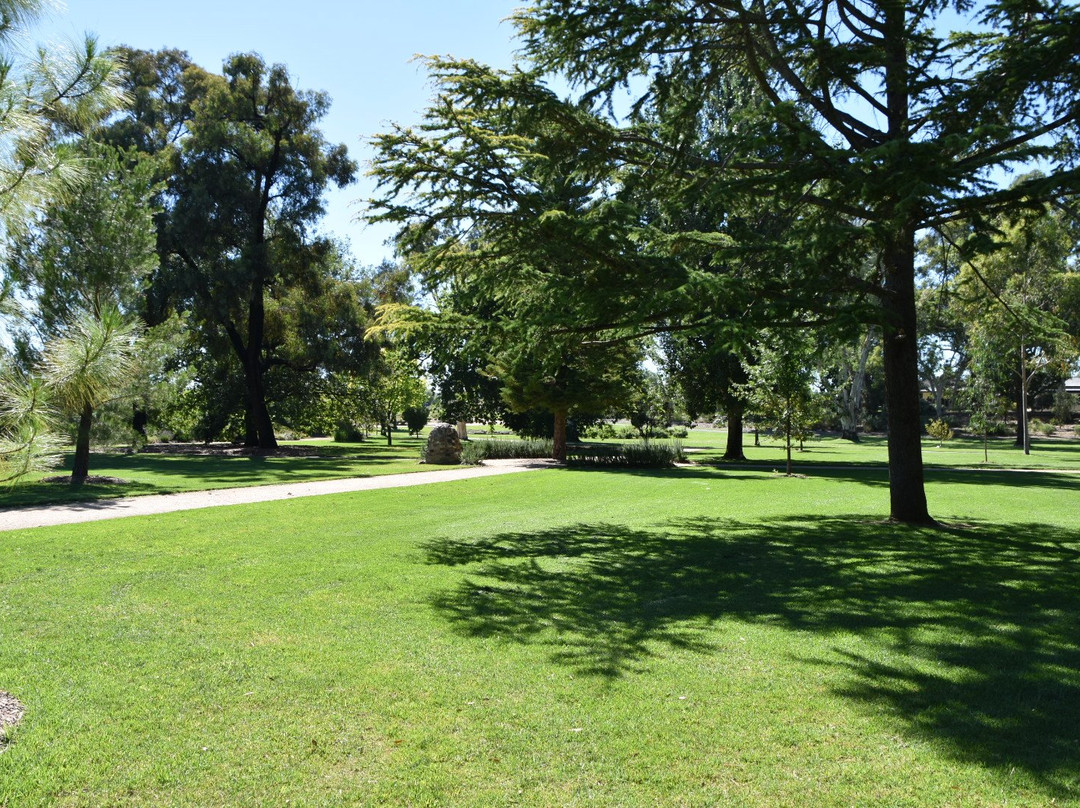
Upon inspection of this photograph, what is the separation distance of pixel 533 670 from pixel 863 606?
3.62 metres

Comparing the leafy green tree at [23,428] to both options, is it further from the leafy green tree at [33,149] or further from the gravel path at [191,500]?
the gravel path at [191,500]

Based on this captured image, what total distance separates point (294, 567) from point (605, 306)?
16.6ft

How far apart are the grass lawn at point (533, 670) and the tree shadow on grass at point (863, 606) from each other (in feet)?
0.12

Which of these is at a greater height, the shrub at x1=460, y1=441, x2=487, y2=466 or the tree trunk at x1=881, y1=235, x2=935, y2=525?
the tree trunk at x1=881, y1=235, x2=935, y2=525

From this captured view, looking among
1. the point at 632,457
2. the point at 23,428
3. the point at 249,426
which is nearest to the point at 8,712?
the point at 23,428

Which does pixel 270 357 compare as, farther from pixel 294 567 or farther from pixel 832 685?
pixel 832 685

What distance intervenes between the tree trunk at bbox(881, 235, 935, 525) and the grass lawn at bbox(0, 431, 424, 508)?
41.0 ft

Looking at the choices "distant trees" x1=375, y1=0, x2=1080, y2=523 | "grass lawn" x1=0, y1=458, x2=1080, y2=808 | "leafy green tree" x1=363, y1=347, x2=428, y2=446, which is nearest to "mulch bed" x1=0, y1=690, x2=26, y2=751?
"grass lawn" x1=0, y1=458, x2=1080, y2=808

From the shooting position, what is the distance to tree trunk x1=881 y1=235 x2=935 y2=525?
11969mm

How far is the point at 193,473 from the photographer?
2141 centimetres

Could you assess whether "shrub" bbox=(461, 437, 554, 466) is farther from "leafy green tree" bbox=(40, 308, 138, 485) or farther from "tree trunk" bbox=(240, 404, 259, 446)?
"leafy green tree" bbox=(40, 308, 138, 485)

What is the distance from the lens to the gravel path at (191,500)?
40.4 feet

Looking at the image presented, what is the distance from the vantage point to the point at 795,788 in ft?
11.9

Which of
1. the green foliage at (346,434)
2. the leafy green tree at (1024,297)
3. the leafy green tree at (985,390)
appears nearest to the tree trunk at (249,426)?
the green foliage at (346,434)
